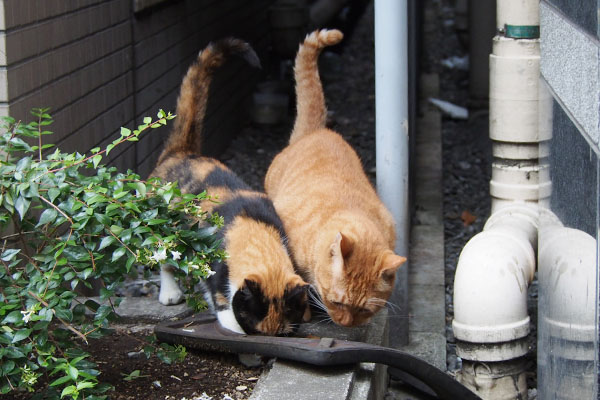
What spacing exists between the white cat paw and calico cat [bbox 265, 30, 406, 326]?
630 mm

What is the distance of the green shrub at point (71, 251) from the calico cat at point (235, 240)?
497mm

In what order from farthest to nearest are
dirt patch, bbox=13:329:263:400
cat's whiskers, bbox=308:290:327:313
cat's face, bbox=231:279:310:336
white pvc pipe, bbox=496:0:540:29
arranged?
white pvc pipe, bbox=496:0:540:29, cat's whiskers, bbox=308:290:327:313, cat's face, bbox=231:279:310:336, dirt patch, bbox=13:329:263:400

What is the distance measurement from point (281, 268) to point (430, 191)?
Result: 3.53 metres

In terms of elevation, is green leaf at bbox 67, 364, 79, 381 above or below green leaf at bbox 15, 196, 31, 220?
below

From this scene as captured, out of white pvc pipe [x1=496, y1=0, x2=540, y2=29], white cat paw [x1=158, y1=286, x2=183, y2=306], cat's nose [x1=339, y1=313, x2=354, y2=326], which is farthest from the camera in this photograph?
white pvc pipe [x1=496, y1=0, x2=540, y2=29]

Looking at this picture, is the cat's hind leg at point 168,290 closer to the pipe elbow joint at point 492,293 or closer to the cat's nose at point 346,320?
the cat's nose at point 346,320

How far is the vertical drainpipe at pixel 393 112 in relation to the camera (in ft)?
14.5

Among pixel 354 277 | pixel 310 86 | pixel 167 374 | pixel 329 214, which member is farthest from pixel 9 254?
pixel 310 86

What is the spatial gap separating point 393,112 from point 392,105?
0.04 meters

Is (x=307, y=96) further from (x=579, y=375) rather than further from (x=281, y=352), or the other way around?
(x=579, y=375)

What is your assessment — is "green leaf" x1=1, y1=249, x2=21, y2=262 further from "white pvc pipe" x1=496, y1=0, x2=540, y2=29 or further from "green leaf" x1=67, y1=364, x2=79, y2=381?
"white pvc pipe" x1=496, y1=0, x2=540, y2=29

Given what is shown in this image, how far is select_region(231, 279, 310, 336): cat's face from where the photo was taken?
3510 mm

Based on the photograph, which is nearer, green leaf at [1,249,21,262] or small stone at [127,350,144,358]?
green leaf at [1,249,21,262]

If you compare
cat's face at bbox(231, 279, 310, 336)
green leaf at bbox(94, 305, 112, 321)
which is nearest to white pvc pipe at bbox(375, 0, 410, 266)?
cat's face at bbox(231, 279, 310, 336)
